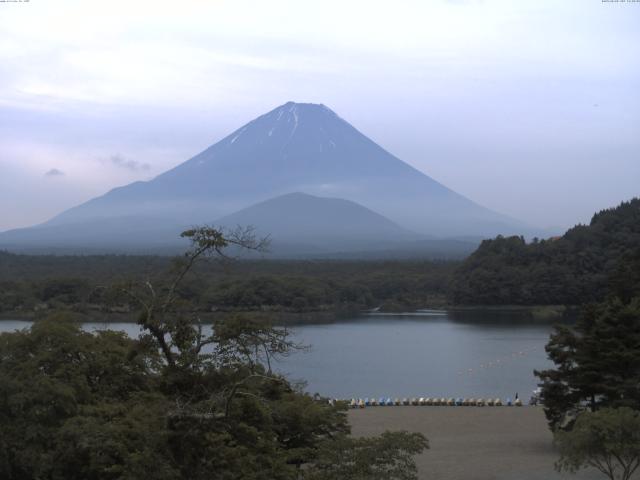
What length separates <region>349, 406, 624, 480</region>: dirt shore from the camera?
11.8 m

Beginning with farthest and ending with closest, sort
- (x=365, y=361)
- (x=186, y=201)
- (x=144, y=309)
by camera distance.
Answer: (x=186, y=201) → (x=365, y=361) → (x=144, y=309)

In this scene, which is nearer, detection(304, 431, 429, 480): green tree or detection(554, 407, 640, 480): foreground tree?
detection(304, 431, 429, 480): green tree

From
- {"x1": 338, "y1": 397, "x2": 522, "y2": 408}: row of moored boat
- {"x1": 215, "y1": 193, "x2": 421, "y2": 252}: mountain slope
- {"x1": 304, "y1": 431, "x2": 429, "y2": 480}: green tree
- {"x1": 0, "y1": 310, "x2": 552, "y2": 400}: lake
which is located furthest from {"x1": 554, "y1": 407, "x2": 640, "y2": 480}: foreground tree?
{"x1": 215, "y1": 193, "x2": 421, "y2": 252}: mountain slope

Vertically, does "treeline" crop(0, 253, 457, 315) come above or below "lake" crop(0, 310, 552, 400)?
above

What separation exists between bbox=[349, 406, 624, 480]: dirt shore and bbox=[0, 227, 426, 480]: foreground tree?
388 cm

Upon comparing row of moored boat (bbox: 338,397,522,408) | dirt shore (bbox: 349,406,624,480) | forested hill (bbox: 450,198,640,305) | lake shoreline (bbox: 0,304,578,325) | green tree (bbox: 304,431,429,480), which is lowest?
row of moored boat (bbox: 338,397,522,408)

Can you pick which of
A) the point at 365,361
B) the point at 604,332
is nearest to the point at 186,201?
the point at 365,361

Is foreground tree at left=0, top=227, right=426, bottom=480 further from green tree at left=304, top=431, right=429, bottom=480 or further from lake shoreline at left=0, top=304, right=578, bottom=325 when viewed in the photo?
lake shoreline at left=0, top=304, right=578, bottom=325

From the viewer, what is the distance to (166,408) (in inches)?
239

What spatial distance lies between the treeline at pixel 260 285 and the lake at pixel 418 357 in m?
4.00

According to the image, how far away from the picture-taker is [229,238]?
20.6 ft

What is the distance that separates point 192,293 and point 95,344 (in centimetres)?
2845

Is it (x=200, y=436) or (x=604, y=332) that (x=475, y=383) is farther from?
(x=200, y=436)

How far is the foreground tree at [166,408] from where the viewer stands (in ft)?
19.9
